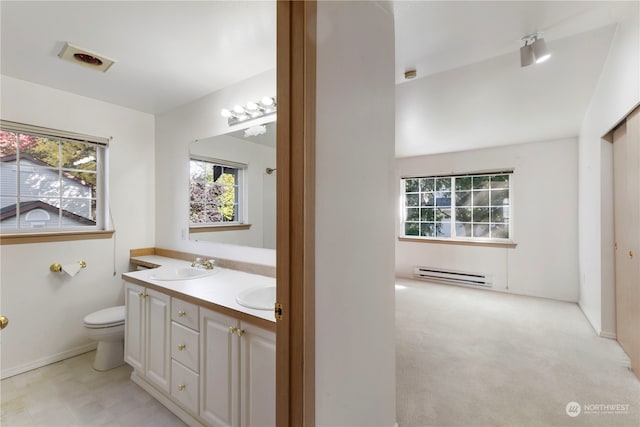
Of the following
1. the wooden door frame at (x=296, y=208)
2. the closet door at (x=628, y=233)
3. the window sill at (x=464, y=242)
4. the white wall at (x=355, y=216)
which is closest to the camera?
the wooden door frame at (x=296, y=208)

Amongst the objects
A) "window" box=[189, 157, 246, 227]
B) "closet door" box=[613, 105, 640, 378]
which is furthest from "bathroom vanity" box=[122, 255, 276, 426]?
"closet door" box=[613, 105, 640, 378]

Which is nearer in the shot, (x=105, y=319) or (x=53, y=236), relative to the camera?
(x=105, y=319)

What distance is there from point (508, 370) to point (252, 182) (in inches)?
98.4

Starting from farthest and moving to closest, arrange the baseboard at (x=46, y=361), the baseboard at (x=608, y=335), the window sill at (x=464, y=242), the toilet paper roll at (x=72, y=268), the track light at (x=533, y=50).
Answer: the window sill at (x=464, y=242), the baseboard at (x=608, y=335), the toilet paper roll at (x=72, y=268), the baseboard at (x=46, y=361), the track light at (x=533, y=50)

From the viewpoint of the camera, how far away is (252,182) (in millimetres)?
2275

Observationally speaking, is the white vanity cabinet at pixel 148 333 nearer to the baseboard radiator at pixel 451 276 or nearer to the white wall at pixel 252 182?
the white wall at pixel 252 182

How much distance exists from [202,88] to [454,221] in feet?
14.1

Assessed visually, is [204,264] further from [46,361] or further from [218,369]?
[46,361]

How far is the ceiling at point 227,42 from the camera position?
60.2 inches

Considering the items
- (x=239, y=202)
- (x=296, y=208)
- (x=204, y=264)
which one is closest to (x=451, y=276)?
(x=239, y=202)

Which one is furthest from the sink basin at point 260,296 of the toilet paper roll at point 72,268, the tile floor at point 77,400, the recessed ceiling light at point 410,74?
the recessed ceiling light at point 410,74

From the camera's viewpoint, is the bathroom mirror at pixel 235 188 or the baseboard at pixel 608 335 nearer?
the bathroom mirror at pixel 235 188

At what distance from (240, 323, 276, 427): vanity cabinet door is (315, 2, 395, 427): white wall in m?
0.37

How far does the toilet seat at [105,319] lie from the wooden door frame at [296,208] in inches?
78.6
